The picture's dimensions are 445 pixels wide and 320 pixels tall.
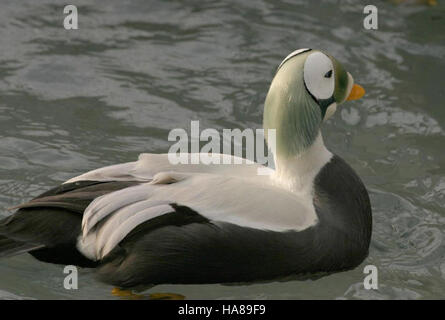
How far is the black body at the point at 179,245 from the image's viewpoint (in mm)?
4426

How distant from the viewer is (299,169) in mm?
4832

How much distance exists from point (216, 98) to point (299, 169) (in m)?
2.08

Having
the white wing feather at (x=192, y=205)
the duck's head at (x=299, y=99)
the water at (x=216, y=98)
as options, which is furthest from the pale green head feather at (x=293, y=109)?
the water at (x=216, y=98)

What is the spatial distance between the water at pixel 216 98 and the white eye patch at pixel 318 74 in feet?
2.88

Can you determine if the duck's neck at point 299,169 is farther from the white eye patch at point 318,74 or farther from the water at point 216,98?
the water at point 216,98

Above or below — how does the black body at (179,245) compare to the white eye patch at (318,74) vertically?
below

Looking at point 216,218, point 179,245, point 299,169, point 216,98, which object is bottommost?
point 179,245

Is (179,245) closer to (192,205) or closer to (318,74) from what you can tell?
(192,205)

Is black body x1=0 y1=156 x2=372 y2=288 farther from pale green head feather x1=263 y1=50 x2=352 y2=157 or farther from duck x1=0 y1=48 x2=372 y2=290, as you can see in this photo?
pale green head feather x1=263 y1=50 x2=352 y2=157

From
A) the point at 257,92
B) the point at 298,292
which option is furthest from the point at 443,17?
the point at 298,292

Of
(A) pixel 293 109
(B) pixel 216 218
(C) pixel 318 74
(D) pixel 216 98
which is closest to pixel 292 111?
(A) pixel 293 109

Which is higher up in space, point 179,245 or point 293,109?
point 293,109

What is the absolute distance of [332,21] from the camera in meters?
7.75
